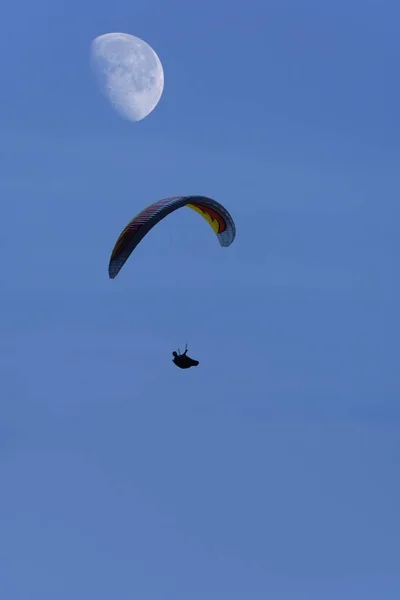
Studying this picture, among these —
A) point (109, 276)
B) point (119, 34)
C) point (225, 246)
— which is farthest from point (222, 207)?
point (119, 34)

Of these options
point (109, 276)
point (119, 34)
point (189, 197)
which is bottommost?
point (109, 276)

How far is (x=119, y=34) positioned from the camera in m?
117

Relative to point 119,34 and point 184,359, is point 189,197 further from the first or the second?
point 119,34

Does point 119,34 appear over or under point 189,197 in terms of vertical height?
over

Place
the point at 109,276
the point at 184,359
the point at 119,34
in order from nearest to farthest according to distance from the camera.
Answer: the point at 109,276, the point at 184,359, the point at 119,34

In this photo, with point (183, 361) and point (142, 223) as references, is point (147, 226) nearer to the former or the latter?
point (142, 223)

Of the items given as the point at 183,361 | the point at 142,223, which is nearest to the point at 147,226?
the point at 142,223

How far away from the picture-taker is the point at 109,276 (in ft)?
299

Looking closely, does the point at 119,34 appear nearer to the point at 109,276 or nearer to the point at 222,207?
the point at 222,207

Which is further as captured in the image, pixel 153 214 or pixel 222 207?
pixel 222 207

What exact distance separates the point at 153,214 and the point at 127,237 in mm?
2293

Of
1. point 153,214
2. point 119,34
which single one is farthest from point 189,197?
point 119,34

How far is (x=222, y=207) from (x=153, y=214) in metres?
8.37

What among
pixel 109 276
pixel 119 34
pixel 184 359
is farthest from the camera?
pixel 119 34
